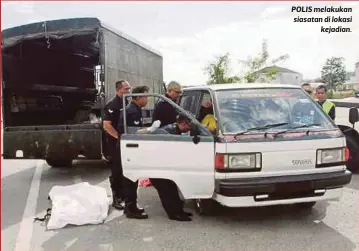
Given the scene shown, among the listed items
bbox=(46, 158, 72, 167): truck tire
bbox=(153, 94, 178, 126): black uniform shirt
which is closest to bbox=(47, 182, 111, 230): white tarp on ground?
bbox=(153, 94, 178, 126): black uniform shirt

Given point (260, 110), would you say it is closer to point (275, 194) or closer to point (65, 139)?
point (275, 194)

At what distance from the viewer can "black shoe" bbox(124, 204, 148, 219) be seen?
5137mm

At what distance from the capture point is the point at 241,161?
436 centimetres

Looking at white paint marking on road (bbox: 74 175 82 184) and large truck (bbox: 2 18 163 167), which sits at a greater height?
large truck (bbox: 2 18 163 167)

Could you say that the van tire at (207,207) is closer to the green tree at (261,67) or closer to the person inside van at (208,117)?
the person inside van at (208,117)

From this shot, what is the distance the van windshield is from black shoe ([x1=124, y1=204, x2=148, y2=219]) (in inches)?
61.2

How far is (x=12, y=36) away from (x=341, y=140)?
5995 mm

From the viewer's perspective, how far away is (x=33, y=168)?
9211mm

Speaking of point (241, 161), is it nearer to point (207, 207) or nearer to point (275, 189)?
point (275, 189)

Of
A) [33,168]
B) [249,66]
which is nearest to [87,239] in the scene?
[33,168]

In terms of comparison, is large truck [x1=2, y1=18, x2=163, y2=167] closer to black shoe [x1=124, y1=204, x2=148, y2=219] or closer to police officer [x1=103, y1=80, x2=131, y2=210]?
police officer [x1=103, y1=80, x2=131, y2=210]

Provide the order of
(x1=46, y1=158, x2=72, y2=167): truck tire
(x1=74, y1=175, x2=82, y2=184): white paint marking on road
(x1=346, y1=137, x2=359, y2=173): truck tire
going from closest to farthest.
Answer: (x1=346, y1=137, x2=359, y2=173): truck tire → (x1=74, y1=175, x2=82, y2=184): white paint marking on road → (x1=46, y1=158, x2=72, y2=167): truck tire

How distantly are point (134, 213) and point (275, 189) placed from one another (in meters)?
1.83

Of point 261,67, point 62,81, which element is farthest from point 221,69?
point 62,81
